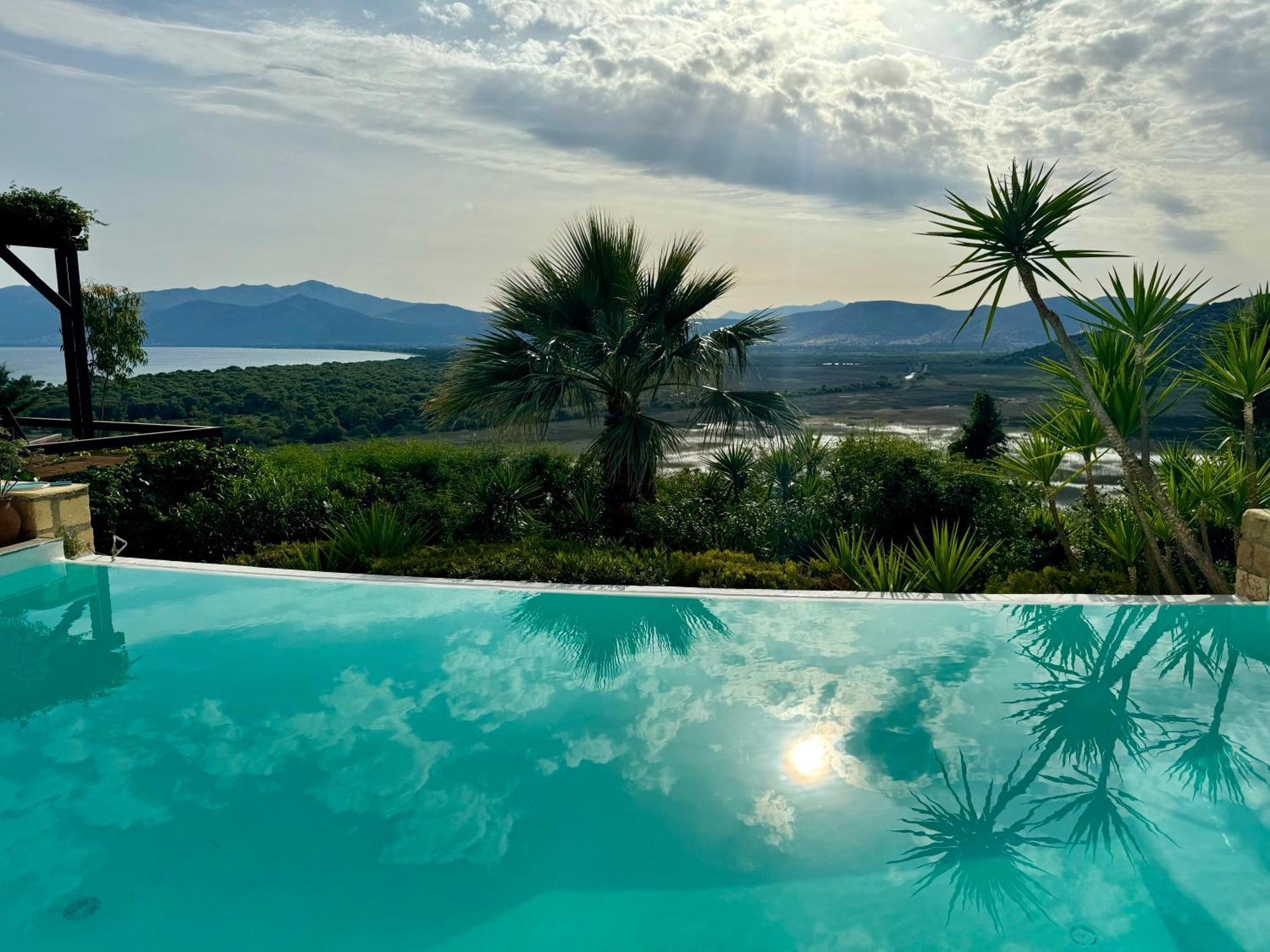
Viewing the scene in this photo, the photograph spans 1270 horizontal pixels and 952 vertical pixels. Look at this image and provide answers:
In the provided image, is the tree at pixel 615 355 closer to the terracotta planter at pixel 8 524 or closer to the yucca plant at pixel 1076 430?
the yucca plant at pixel 1076 430

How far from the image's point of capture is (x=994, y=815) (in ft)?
10.4

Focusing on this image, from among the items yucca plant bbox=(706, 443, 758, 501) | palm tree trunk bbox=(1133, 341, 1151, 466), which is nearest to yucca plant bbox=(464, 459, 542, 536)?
yucca plant bbox=(706, 443, 758, 501)

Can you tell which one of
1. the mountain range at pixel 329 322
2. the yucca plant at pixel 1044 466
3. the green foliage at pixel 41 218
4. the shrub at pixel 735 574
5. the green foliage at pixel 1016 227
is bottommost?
the shrub at pixel 735 574

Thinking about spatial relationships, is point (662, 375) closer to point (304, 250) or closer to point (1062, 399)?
point (1062, 399)

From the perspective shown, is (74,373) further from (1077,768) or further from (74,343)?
(1077,768)

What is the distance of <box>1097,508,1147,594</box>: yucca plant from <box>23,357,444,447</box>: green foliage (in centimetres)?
881

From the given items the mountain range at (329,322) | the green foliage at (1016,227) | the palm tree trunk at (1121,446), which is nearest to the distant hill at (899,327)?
the mountain range at (329,322)

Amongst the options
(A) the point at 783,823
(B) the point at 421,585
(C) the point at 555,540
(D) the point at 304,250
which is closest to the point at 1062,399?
(C) the point at 555,540

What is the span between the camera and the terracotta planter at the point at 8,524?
6676mm

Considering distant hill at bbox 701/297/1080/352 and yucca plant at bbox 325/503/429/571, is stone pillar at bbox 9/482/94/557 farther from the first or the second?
distant hill at bbox 701/297/1080/352

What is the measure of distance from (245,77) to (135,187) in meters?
5.44

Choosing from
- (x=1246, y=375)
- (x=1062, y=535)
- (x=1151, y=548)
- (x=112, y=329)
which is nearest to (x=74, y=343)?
(x=112, y=329)

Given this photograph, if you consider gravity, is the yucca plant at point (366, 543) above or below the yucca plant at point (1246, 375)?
below

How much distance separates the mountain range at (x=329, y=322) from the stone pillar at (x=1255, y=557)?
8738 centimetres
